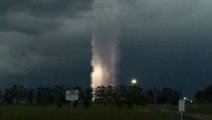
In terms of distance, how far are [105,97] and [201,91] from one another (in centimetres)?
7011

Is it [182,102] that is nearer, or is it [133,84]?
[182,102]

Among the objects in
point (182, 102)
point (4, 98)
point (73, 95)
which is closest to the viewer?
point (73, 95)

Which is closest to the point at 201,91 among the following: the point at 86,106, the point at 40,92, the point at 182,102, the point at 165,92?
the point at 165,92

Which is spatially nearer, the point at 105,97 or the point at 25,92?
the point at 105,97

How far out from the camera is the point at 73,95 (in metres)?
30.7

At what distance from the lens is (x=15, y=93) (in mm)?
171125

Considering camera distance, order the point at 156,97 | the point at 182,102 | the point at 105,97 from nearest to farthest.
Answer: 1. the point at 182,102
2. the point at 105,97
3. the point at 156,97

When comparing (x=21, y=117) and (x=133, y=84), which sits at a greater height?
(x=133, y=84)

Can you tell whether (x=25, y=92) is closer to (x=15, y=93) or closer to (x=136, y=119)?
(x=15, y=93)

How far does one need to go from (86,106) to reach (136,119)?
24.6 metres

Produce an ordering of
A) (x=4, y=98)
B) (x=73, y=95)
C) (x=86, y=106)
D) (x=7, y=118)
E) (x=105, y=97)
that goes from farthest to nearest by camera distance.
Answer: (x=4, y=98)
(x=105, y=97)
(x=86, y=106)
(x=7, y=118)
(x=73, y=95)

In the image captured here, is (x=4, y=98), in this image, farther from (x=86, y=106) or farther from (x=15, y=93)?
(x=86, y=106)

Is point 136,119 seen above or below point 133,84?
below

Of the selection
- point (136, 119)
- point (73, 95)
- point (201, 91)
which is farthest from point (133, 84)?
point (201, 91)
